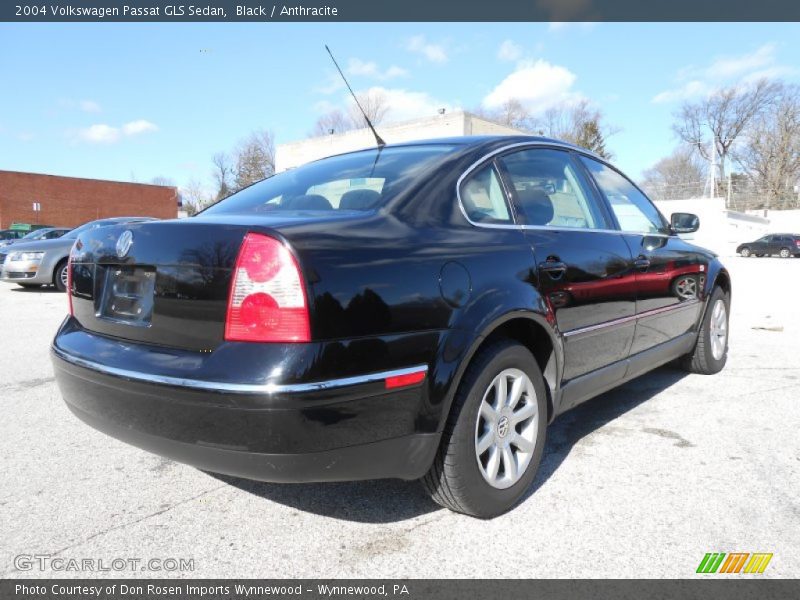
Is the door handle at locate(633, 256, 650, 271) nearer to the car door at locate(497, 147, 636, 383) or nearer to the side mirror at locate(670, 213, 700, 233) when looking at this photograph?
the car door at locate(497, 147, 636, 383)

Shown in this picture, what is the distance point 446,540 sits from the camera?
227 centimetres

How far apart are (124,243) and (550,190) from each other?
82.4 inches

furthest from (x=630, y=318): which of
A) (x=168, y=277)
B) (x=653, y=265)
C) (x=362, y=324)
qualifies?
(x=168, y=277)

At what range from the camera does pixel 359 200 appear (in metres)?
2.41

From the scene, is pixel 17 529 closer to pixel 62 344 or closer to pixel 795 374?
pixel 62 344

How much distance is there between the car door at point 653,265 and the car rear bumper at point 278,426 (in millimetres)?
2030

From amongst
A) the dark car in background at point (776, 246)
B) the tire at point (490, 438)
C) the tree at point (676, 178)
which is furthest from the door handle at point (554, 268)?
the tree at point (676, 178)

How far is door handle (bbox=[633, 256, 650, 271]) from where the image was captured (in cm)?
345

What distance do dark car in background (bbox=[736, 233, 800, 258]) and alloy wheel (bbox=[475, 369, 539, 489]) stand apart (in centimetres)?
4029

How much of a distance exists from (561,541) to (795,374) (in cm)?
375

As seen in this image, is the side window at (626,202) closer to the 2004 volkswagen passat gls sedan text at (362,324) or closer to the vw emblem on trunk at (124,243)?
the 2004 volkswagen passat gls sedan text at (362,324)

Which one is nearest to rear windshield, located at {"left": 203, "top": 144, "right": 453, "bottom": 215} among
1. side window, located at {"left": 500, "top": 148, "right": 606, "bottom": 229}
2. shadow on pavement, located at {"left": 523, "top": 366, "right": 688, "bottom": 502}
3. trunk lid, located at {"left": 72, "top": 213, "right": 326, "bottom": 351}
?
trunk lid, located at {"left": 72, "top": 213, "right": 326, "bottom": 351}
